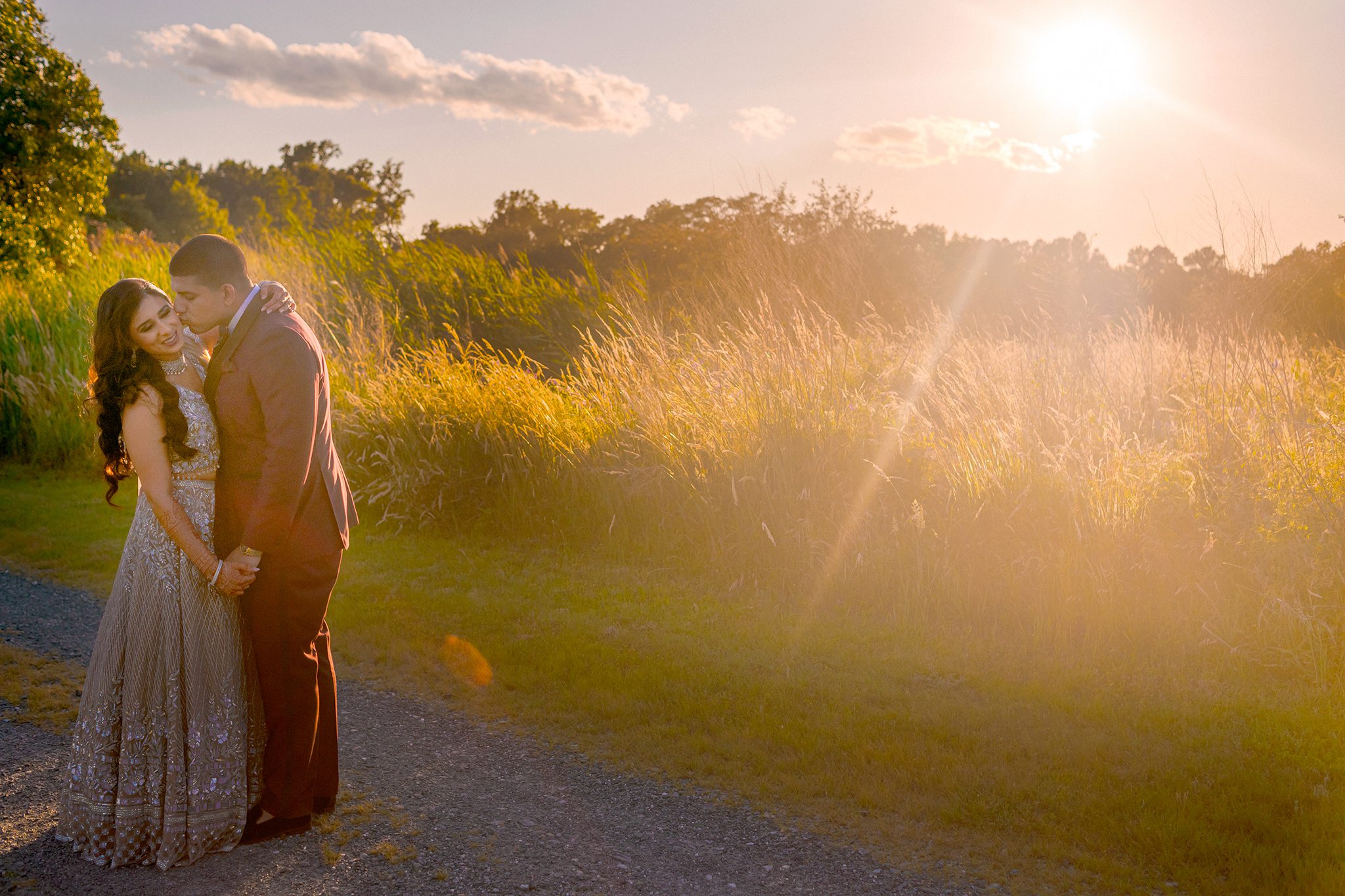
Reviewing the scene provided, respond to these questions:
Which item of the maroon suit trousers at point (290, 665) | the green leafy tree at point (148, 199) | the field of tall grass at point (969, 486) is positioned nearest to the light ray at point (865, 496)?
the field of tall grass at point (969, 486)

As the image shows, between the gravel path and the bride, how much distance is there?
0.61 ft

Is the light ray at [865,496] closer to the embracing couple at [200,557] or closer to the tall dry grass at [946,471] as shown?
the tall dry grass at [946,471]

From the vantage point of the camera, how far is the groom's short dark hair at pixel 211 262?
3.35 metres

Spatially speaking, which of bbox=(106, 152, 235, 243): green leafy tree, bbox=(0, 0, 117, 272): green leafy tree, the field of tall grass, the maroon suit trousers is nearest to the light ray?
the field of tall grass

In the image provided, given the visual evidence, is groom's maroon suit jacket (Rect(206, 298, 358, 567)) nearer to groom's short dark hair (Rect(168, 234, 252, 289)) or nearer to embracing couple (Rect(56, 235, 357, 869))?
embracing couple (Rect(56, 235, 357, 869))

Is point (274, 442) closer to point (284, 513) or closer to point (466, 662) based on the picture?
point (284, 513)

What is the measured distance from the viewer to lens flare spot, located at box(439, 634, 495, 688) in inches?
219

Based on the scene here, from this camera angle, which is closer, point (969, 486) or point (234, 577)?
point (234, 577)

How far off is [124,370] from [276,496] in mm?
715

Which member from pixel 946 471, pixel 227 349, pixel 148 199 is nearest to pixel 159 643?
pixel 227 349

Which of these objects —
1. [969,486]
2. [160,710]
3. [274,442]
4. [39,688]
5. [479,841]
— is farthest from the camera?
[969,486]

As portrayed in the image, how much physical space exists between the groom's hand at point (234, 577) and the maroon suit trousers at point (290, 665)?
0.24 feet

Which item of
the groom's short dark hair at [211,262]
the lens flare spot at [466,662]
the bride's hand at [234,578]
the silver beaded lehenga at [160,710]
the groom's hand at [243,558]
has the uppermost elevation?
the groom's short dark hair at [211,262]

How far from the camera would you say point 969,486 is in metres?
6.45
